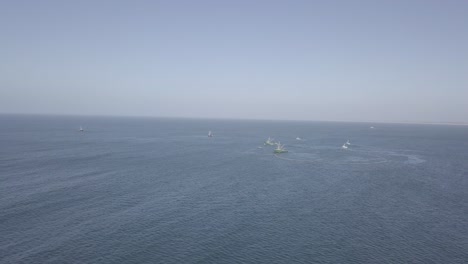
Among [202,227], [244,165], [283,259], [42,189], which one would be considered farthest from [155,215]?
[244,165]

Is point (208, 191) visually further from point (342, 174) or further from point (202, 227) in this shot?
point (342, 174)

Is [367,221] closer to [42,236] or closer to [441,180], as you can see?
[441,180]

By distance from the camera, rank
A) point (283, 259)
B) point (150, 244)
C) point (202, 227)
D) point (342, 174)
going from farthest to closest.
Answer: point (342, 174) < point (202, 227) < point (150, 244) < point (283, 259)

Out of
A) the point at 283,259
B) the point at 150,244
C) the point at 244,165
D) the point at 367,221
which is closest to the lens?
the point at 283,259

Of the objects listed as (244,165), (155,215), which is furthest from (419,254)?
(244,165)

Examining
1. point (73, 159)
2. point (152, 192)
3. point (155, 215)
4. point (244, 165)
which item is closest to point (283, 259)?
point (155, 215)

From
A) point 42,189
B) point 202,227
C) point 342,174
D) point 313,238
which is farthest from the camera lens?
point 342,174

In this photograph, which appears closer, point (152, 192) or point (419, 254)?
point (419, 254)

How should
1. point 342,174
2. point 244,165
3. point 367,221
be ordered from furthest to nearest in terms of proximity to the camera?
1. point 244,165
2. point 342,174
3. point 367,221

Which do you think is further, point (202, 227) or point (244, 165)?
point (244, 165)
